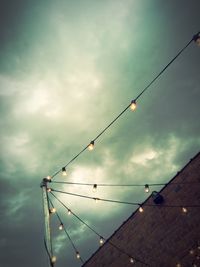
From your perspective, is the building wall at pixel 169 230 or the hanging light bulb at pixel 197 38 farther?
the building wall at pixel 169 230

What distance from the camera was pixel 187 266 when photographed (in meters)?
9.16

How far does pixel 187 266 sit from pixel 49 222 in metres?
6.80

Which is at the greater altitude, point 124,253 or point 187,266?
point 124,253

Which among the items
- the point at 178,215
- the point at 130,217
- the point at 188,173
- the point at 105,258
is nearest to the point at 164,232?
the point at 178,215

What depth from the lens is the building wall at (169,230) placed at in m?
9.45

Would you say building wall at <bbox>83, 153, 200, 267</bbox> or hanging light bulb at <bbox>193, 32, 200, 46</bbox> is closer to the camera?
hanging light bulb at <bbox>193, 32, 200, 46</bbox>

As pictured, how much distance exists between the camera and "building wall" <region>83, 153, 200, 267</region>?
31.0 feet

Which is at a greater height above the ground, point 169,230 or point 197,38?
point 197,38

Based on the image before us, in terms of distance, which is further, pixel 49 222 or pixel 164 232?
pixel 164 232

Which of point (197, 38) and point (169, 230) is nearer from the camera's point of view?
point (197, 38)

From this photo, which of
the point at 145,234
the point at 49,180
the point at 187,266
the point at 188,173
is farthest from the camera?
the point at 145,234

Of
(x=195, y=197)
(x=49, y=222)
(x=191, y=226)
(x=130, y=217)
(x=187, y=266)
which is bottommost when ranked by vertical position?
(x=187, y=266)

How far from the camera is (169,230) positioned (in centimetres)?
1013

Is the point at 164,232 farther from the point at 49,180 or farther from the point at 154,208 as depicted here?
the point at 49,180
